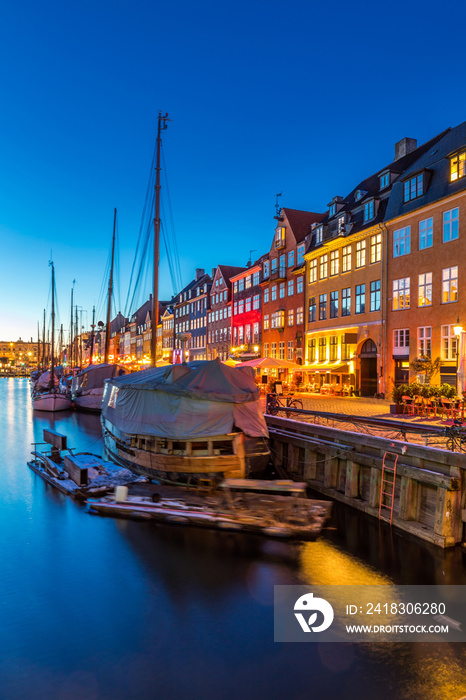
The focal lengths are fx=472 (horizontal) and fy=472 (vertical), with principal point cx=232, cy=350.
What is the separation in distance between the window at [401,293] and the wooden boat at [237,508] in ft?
61.9

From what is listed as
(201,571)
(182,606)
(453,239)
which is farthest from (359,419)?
(453,239)

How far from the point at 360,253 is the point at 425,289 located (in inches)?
305

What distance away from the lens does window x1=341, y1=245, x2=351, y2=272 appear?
35938mm

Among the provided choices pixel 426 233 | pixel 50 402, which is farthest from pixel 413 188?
pixel 50 402

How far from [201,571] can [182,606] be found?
58.3 inches

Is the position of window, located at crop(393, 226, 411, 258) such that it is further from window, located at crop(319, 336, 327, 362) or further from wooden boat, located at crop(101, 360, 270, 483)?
wooden boat, located at crop(101, 360, 270, 483)

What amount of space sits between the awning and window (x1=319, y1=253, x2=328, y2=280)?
307 inches

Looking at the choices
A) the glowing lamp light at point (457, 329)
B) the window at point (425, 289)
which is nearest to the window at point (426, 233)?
the window at point (425, 289)

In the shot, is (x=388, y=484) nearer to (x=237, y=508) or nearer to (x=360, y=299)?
(x=237, y=508)

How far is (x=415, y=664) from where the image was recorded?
7.53 m

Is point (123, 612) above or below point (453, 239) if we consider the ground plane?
below

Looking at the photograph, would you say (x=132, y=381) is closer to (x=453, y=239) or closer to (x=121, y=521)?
(x=121, y=521)

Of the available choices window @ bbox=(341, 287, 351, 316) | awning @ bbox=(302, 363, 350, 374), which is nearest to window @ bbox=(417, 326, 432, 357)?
awning @ bbox=(302, 363, 350, 374)

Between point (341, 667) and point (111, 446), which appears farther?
point (111, 446)
